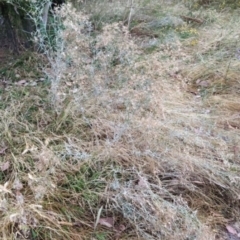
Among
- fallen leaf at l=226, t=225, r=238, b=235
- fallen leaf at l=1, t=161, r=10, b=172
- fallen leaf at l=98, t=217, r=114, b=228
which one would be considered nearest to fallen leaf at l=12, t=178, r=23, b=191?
fallen leaf at l=1, t=161, r=10, b=172

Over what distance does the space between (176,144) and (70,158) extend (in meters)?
0.70

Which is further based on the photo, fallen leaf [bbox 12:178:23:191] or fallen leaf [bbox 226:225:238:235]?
fallen leaf [bbox 226:225:238:235]

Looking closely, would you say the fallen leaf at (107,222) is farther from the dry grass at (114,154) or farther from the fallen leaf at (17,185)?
the fallen leaf at (17,185)

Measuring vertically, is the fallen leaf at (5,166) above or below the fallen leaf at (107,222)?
above

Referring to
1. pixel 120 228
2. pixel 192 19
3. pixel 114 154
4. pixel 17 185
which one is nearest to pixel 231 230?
pixel 120 228

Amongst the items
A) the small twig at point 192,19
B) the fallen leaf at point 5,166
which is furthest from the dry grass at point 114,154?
the small twig at point 192,19

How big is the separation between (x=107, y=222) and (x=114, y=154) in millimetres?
420

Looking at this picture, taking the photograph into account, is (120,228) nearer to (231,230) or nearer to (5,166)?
(231,230)

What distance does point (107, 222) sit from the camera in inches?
69.9

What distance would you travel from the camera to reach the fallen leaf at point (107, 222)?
1.77 meters

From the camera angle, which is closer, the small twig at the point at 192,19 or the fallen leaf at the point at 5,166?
the fallen leaf at the point at 5,166

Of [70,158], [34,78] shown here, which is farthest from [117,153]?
[34,78]

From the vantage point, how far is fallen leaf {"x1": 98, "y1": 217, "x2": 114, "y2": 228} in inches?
69.6

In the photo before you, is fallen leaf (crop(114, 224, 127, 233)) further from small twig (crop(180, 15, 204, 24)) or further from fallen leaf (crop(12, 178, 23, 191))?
small twig (crop(180, 15, 204, 24))
